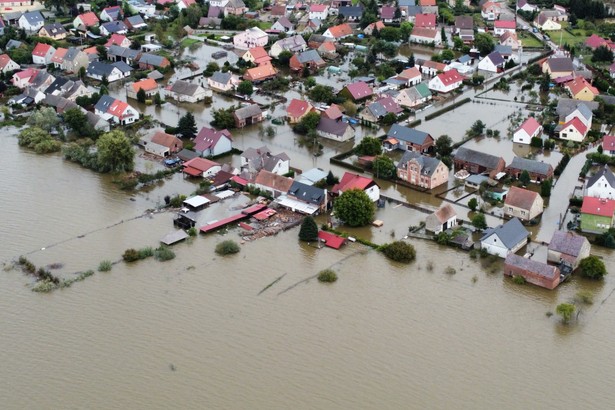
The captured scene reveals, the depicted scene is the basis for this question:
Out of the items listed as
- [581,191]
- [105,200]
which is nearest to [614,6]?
[581,191]

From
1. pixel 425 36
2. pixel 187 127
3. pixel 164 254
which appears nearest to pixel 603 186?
pixel 164 254

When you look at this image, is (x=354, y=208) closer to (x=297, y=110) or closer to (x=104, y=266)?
(x=104, y=266)

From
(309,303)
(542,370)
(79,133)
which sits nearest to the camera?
(542,370)

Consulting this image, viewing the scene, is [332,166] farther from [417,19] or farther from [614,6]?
[614,6]

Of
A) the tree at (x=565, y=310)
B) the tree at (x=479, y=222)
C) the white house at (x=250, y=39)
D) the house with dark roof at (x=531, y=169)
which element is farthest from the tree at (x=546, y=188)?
the white house at (x=250, y=39)

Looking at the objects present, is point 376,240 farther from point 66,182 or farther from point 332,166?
point 66,182

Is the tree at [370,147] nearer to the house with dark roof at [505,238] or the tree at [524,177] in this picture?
the tree at [524,177]

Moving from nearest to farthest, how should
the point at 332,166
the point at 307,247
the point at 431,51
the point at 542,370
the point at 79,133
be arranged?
1. the point at 542,370
2. the point at 307,247
3. the point at 332,166
4. the point at 79,133
5. the point at 431,51

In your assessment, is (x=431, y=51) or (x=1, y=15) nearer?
(x=431, y=51)
